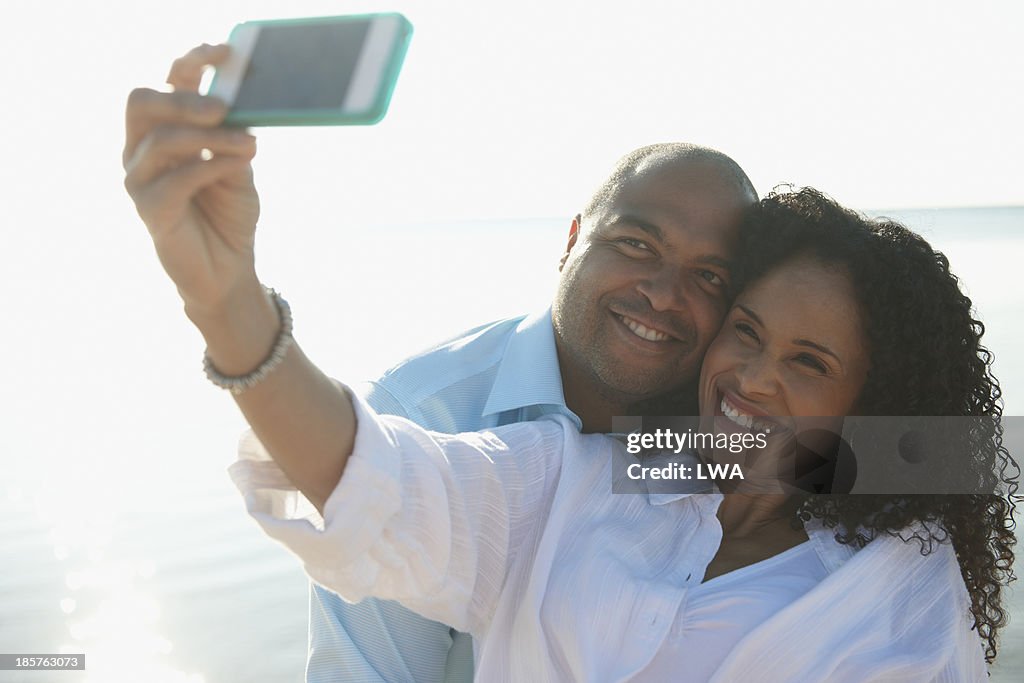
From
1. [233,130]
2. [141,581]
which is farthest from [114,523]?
[233,130]

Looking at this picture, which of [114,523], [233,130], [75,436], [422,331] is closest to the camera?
[233,130]

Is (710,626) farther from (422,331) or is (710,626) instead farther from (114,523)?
(422,331)

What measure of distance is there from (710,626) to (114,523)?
15.3ft

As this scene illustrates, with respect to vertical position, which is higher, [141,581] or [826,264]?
[826,264]

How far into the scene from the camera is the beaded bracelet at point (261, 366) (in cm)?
154

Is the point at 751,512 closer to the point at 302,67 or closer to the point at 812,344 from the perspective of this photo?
the point at 812,344

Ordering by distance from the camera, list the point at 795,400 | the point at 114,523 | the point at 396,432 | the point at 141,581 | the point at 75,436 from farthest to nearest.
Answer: the point at 75,436 → the point at 114,523 → the point at 141,581 → the point at 795,400 → the point at 396,432

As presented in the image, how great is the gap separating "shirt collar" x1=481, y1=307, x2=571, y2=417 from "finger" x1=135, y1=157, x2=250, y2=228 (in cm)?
150

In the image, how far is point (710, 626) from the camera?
219 centimetres

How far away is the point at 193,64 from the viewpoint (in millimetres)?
1387

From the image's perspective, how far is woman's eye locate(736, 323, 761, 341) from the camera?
2641 millimetres

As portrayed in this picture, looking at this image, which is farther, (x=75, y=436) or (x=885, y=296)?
(x=75, y=436)

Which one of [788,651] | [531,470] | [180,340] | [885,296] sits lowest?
[788,651]

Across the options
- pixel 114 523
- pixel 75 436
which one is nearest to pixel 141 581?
pixel 114 523
